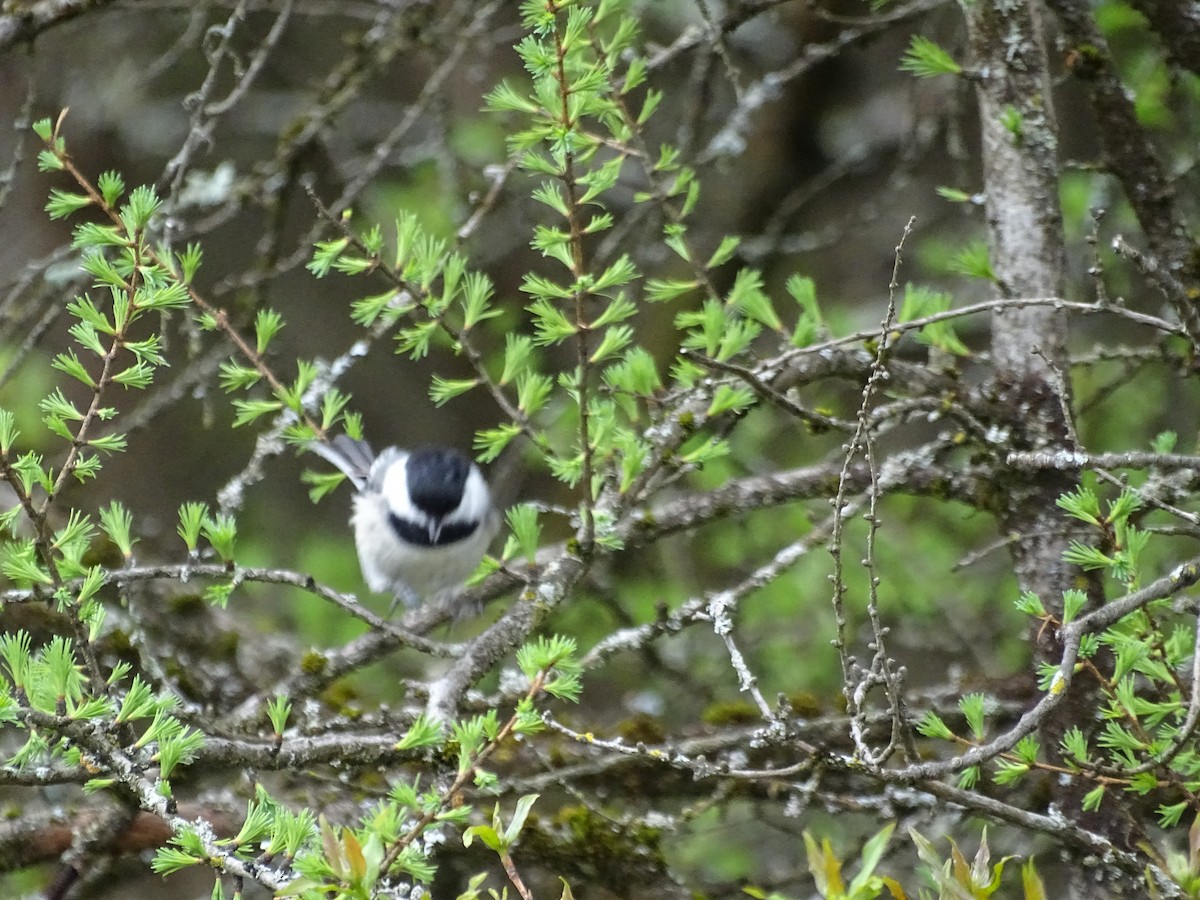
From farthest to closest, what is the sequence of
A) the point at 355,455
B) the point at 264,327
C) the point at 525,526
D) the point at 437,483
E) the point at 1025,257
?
the point at 355,455
the point at 437,483
the point at 1025,257
the point at 525,526
the point at 264,327

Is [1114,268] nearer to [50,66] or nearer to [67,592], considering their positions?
[67,592]

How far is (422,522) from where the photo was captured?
348 cm

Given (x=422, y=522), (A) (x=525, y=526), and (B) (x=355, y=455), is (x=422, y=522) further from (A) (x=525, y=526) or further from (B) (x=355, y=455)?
(A) (x=525, y=526)

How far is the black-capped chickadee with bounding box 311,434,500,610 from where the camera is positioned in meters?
3.48

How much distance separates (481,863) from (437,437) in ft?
12.5

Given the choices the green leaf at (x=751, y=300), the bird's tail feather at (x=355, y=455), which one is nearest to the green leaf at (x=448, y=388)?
the green leaf at (x=751, y=300)

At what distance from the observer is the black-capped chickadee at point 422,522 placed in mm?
3479

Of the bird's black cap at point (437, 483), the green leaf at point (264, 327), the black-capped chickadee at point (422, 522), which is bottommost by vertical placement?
the black-capped chickadee at point (422, 522)

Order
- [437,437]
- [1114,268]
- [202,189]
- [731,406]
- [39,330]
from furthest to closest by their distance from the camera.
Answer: [437,437]
[1114,268]
[202,189]
[39,330]
[731,406]

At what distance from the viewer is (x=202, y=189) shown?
337 centimetres

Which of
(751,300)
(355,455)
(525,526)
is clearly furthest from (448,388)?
(355,455)

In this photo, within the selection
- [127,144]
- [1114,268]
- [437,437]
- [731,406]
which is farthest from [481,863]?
[127,144]

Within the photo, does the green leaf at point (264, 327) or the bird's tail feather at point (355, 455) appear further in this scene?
the bird's tail feather at point (355, 455)

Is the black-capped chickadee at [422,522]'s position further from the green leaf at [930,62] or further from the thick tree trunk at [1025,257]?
the green leaf at [930,62]
